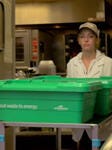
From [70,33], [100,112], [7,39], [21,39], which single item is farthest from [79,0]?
[100,112]

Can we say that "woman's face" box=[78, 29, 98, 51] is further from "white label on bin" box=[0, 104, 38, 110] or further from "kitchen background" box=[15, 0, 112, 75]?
"kitchen background" box=[15, 0, 112, 75]

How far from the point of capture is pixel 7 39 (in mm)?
3338

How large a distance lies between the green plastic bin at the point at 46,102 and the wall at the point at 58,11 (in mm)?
3515

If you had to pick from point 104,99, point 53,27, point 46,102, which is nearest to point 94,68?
point 104,99

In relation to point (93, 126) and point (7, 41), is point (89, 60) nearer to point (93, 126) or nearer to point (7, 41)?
point (7, 41)

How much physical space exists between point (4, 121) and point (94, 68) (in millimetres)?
1365

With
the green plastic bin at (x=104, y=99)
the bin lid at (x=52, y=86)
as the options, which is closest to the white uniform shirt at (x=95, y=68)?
the green plastic bin at (x=104, y=99)

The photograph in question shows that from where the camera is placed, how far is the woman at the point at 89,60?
3119mm

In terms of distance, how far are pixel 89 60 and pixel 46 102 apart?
4.50 ft

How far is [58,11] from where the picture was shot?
5.45m

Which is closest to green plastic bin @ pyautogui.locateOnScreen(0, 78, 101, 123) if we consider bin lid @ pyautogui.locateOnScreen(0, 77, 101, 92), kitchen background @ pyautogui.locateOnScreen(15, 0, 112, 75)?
bin lid @ pyautogui.locateOnScreen(0, 77, 101, 92)

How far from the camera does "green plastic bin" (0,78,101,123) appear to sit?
1.85 meters

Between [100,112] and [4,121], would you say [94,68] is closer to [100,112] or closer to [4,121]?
[100,112]

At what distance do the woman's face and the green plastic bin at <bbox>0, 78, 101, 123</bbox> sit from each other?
1178mm
